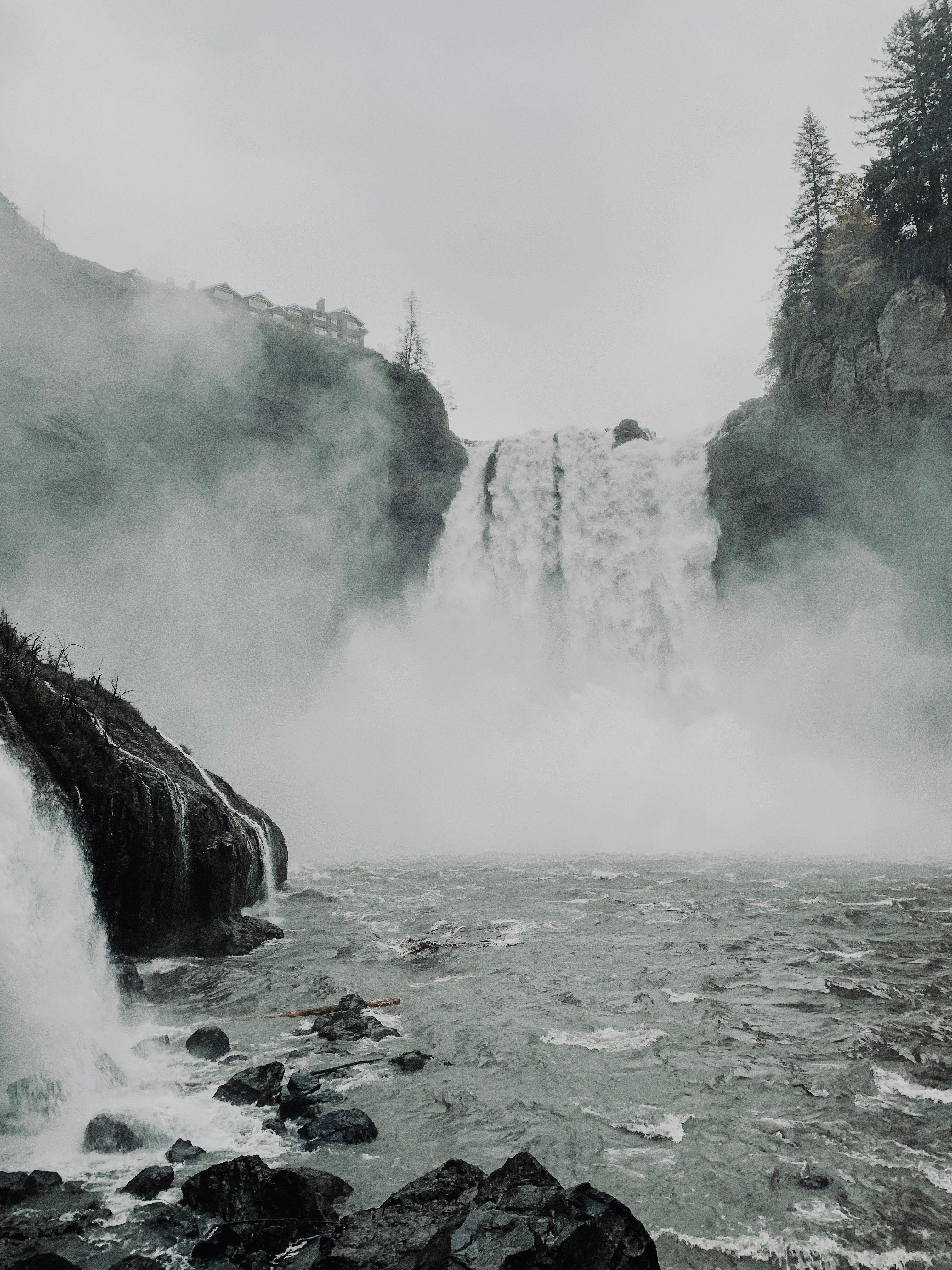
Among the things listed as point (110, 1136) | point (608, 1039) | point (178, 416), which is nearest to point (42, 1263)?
point (110, 1136)

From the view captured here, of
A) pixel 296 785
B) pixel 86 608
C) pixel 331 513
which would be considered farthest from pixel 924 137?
pixel 86 608

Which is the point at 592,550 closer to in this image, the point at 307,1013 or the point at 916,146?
the point at 916,146

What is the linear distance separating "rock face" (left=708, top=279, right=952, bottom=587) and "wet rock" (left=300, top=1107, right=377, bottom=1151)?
1214 inches

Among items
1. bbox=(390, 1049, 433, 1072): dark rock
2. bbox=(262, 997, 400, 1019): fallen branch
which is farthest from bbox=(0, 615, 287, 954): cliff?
bbox=(390, 1049, 433, 1072): dark rock

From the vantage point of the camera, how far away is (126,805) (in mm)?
11023

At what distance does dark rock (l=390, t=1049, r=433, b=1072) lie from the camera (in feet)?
24.3

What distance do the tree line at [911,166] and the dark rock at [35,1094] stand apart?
34.3m

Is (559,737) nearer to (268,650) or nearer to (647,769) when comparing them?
(647,769)

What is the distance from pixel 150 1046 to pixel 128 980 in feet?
7.00

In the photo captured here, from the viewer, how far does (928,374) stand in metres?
27.7

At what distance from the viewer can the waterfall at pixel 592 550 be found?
110 feet

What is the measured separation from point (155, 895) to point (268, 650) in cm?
2731

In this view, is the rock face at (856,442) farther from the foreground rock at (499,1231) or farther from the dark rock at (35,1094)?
the dark rock at (35,1094)

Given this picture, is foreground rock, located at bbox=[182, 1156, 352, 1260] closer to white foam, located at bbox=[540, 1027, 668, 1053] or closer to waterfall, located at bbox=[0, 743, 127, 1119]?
waterfall, located at bbox=[0, 743, 127, 1119]
